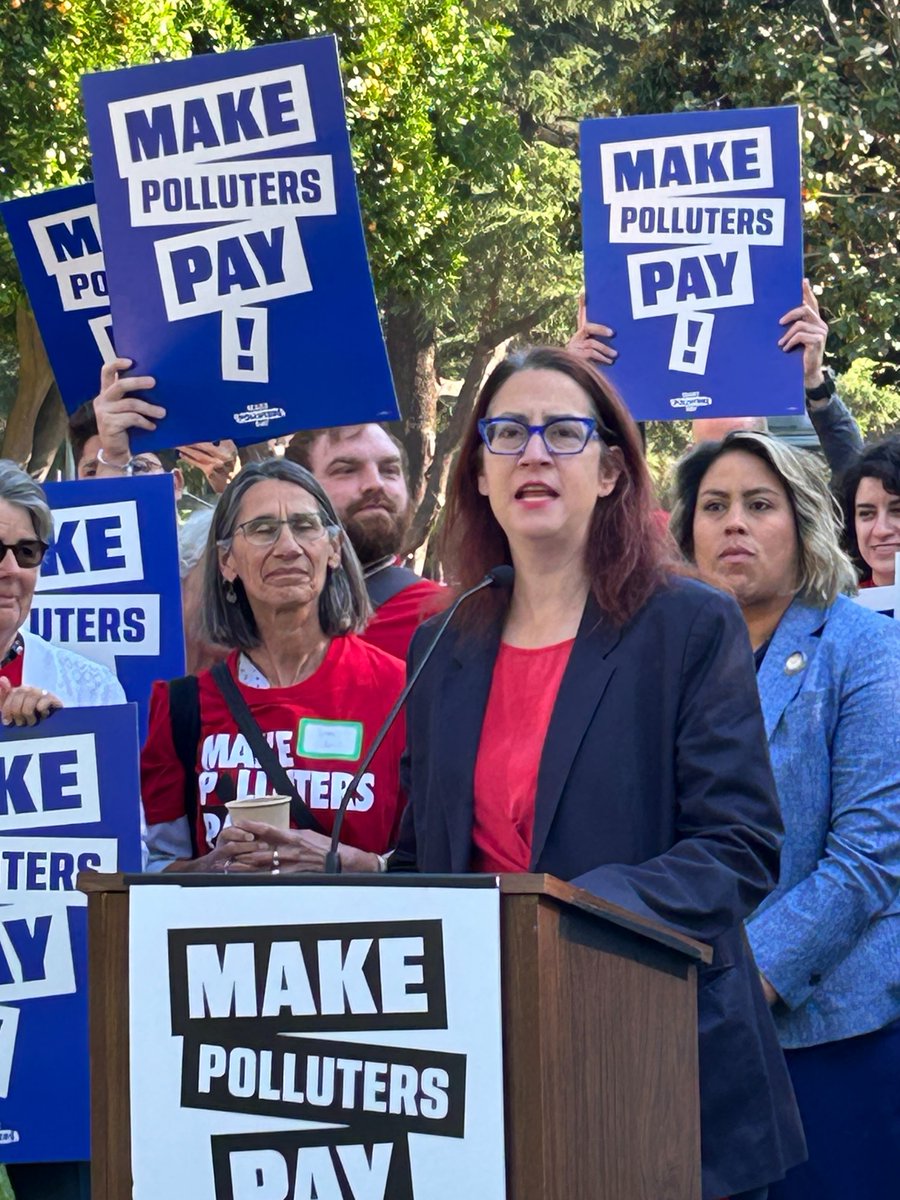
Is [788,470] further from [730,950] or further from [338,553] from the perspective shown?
[730,950]

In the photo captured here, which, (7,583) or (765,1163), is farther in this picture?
(7,583)

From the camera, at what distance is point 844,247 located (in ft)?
48.4

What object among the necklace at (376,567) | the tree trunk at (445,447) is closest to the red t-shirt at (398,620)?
the necklace at (376,567)

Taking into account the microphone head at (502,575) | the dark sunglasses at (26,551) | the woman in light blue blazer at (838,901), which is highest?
the dark sunglasses at (26,551)

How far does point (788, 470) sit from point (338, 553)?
1.07m

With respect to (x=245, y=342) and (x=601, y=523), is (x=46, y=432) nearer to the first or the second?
(x=245, y=342)

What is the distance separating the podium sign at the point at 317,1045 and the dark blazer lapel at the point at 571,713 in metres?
0.56

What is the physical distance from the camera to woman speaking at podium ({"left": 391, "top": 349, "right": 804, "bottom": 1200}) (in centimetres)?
287

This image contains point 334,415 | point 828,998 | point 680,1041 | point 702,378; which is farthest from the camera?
point 702,378

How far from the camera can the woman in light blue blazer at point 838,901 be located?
369cm

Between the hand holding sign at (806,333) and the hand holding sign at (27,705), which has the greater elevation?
the hand holding sign at (806,333)

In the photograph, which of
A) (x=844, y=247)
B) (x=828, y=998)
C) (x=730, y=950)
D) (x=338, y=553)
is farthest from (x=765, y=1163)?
(x=844, y=247)

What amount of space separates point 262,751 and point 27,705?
49cm

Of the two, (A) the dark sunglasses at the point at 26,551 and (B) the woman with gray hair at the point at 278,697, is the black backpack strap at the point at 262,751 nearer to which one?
(B) the woman with gray hair at the point at 278,697
